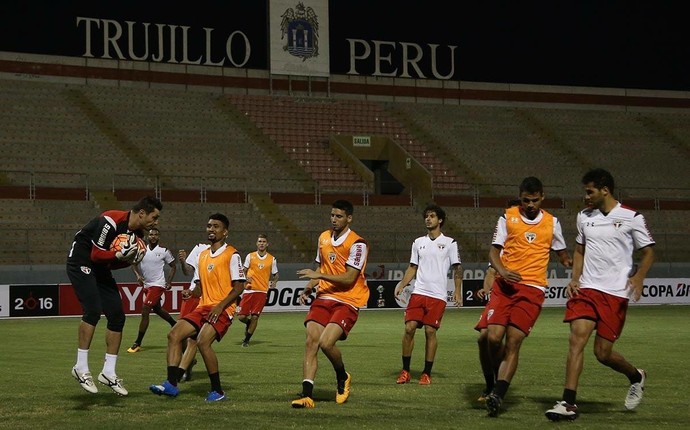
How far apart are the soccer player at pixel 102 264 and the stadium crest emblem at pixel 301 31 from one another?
38187 millimetres

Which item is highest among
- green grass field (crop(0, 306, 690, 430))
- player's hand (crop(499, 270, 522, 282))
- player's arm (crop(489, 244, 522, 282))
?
player's arm (crop(489, 244, 522, 282))

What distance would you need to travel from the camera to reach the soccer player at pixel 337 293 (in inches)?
442

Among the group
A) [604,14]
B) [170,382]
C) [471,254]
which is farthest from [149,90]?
[170,382]

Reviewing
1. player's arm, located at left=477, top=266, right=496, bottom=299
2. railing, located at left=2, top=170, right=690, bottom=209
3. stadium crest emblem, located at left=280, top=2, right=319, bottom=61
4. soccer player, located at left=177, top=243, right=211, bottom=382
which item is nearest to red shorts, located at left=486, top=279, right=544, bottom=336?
player's arm, located at left=477, top=266, right=496, bottom=299

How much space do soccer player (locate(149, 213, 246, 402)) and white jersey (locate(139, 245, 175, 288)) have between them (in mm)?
8339

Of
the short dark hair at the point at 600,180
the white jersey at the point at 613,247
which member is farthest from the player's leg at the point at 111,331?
the short dark hair at the point at 600,180

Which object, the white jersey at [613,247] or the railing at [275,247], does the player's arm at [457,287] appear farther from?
the railing at [275,247]

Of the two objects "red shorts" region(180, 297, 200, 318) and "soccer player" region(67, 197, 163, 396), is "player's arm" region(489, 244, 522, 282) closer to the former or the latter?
"soccer player" region(67, 197, 163, 396)

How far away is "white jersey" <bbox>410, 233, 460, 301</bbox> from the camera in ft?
47.7

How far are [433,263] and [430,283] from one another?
0.99ft


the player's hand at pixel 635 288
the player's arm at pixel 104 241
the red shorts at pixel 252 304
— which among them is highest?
the player's arm at pixel 104 241

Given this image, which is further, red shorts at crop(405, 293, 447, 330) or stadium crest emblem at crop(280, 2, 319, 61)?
stadium crest emblem at crop(280, 2, 319, 61)

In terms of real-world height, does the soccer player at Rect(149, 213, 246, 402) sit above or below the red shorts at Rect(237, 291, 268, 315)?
above

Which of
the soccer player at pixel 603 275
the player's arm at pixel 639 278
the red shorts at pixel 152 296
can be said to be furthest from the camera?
the red shorts at pixel 152 296
